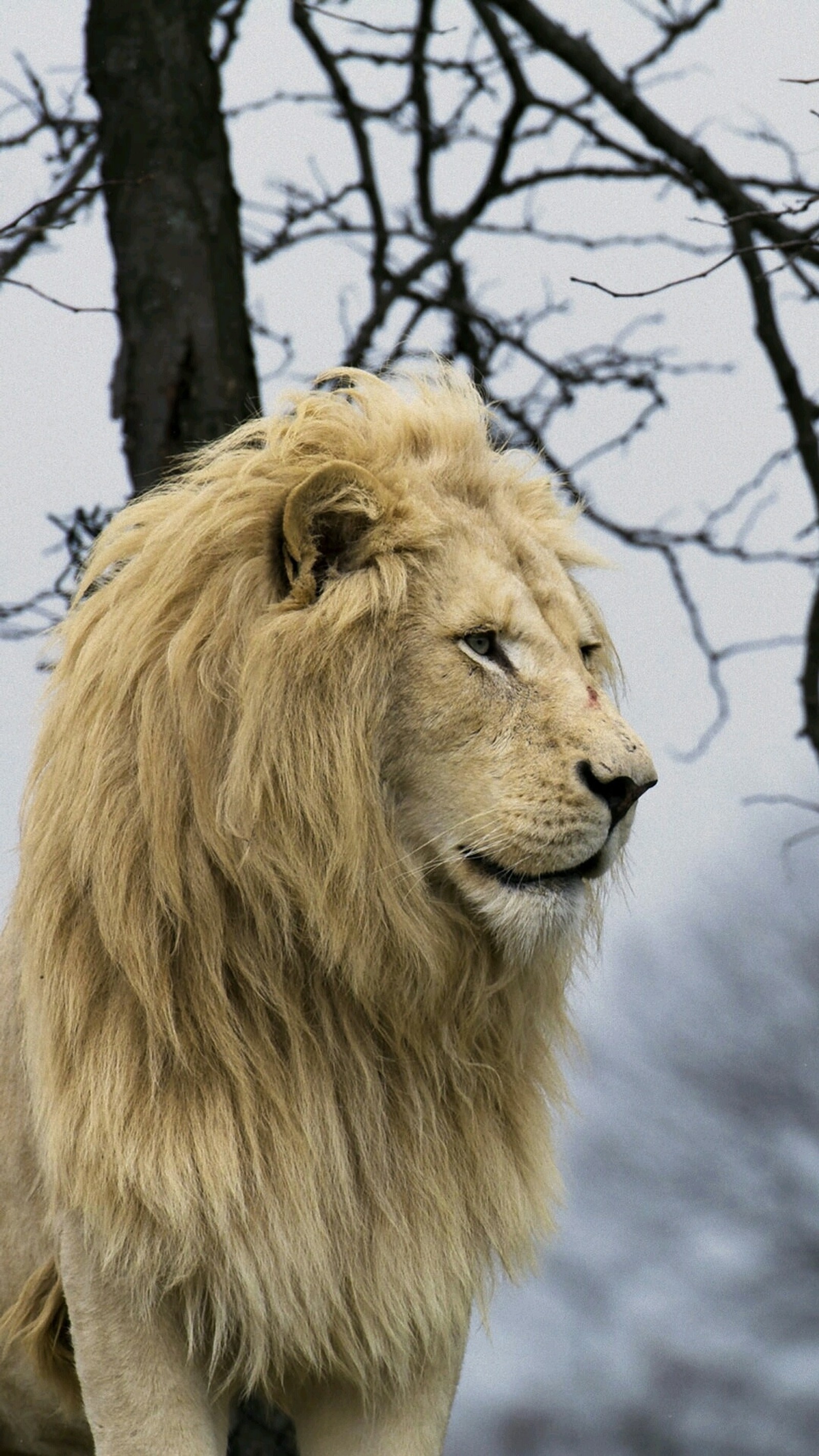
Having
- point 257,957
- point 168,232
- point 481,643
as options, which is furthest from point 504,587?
point 168,232

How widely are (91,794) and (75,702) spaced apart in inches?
6.0

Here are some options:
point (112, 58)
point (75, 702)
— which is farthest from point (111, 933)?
point (112, 58)

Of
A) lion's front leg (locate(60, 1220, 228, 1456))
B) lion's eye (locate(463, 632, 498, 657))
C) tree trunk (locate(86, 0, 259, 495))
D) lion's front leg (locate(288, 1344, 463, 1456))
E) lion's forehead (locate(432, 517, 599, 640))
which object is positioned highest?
tree trunk (locate(86, 0, 259, 495))

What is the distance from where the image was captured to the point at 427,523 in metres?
2.31

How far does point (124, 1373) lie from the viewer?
7.44 ft

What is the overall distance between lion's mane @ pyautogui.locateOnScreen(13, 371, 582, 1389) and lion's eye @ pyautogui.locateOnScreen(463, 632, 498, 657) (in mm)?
96

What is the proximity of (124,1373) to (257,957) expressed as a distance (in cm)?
57

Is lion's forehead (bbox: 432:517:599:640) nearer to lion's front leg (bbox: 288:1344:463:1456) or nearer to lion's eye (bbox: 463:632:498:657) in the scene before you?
lion's eye (bbox: 463:632:498:657)

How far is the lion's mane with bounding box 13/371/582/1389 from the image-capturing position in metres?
2.23

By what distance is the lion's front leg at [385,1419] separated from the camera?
2.46m

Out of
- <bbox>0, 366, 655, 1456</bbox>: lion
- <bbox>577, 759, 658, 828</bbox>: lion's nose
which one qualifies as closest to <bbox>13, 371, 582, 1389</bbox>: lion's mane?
<bbox>0, 366, 655, 1456</bbox>: lion

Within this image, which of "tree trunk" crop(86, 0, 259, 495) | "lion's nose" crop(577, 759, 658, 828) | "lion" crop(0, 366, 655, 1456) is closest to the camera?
"lion's nose" crop(577, 759, 658, 828)

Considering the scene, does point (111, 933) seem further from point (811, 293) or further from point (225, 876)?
point (811, 293)

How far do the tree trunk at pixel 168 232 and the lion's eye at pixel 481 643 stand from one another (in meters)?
1.58
